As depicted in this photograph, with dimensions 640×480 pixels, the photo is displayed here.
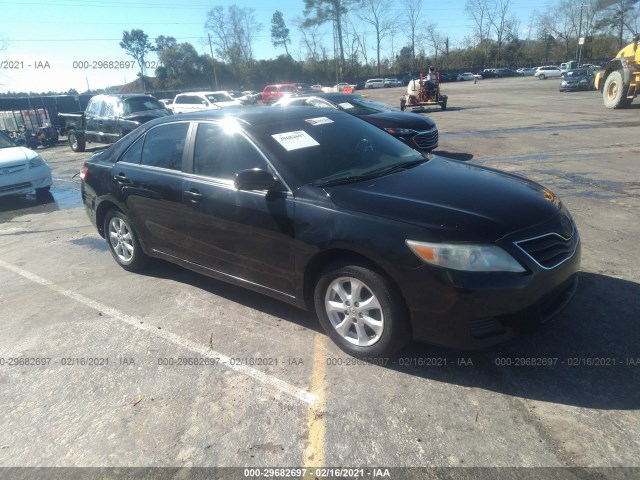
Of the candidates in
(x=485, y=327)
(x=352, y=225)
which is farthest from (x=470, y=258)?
(x=352, y=225)

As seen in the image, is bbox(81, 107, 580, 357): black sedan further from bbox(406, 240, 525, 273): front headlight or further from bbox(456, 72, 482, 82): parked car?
bbox(456, 72, 482, 82): parked car

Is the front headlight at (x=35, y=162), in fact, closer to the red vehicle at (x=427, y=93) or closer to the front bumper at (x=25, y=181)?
the front bumper at (x=25, y=181)

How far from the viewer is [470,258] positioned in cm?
269

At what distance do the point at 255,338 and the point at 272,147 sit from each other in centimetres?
148

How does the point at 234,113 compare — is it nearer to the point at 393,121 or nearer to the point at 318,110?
the point at 318,110

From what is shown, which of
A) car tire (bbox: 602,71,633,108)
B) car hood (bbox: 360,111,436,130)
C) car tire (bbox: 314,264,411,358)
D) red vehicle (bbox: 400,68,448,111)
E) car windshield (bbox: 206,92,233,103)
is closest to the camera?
car tire (bbox: 314,264,411,358)

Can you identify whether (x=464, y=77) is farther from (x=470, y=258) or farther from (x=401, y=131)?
(x=470, y=258)

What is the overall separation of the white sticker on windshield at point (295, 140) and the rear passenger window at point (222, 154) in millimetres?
216

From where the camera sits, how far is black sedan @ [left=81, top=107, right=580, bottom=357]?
2.73 m

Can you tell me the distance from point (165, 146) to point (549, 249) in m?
3.43

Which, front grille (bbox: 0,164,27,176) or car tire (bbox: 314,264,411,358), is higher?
front grille (bbox: 0,164,27,176)

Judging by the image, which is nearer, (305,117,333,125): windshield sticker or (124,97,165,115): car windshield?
(305,117,333,125): windshield sticker

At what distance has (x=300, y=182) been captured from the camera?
3.38 m

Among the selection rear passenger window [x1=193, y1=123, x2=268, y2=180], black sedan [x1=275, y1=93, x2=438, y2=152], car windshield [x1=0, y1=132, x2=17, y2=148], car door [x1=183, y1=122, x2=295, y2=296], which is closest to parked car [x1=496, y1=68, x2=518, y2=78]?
black sedan [x1=275, y1=93, x2=438, y2=152]
